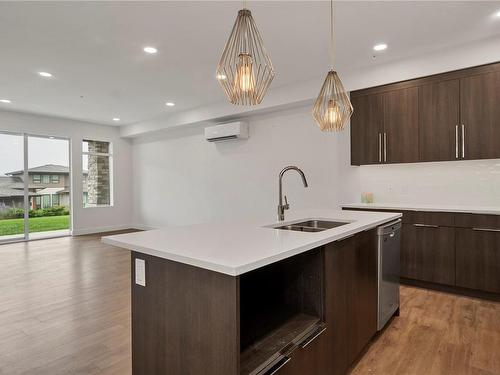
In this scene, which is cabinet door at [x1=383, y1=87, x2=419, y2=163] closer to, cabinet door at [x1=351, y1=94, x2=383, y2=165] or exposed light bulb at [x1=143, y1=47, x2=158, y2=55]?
cabinet door at [x1=351, y1=94, x2=383, y2=165]

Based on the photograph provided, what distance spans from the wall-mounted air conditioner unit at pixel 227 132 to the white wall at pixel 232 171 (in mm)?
186

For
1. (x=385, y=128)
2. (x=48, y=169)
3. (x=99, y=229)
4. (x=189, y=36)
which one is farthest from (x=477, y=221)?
(x=48, y=169)

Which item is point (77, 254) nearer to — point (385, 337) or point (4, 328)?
point (4, 328)

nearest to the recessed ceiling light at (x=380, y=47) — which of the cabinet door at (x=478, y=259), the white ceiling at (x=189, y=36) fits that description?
the white ceiling at (x=189, y=36)

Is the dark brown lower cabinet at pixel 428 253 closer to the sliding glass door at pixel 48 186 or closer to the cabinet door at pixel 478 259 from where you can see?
the cabinet door at pixel 478 259

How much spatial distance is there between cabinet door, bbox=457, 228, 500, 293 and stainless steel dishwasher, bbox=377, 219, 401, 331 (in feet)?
3.75

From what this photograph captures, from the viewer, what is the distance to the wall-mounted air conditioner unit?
5816 mm

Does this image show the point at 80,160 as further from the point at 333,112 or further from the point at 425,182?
the point at 425,182

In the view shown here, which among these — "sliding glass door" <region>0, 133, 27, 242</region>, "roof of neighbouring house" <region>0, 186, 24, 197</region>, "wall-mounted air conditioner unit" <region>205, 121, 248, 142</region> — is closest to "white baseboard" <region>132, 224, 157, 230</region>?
"sliding glass door" <region>0, 133, 27, 242</region>

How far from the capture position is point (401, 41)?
11.2 feet

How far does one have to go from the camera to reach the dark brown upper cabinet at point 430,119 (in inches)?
134

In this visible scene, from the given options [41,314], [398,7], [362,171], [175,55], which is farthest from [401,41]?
[41,314]

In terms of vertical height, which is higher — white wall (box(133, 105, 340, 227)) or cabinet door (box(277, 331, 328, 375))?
white wall (box(133, 105, 340, 227))

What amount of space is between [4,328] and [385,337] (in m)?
3.26
